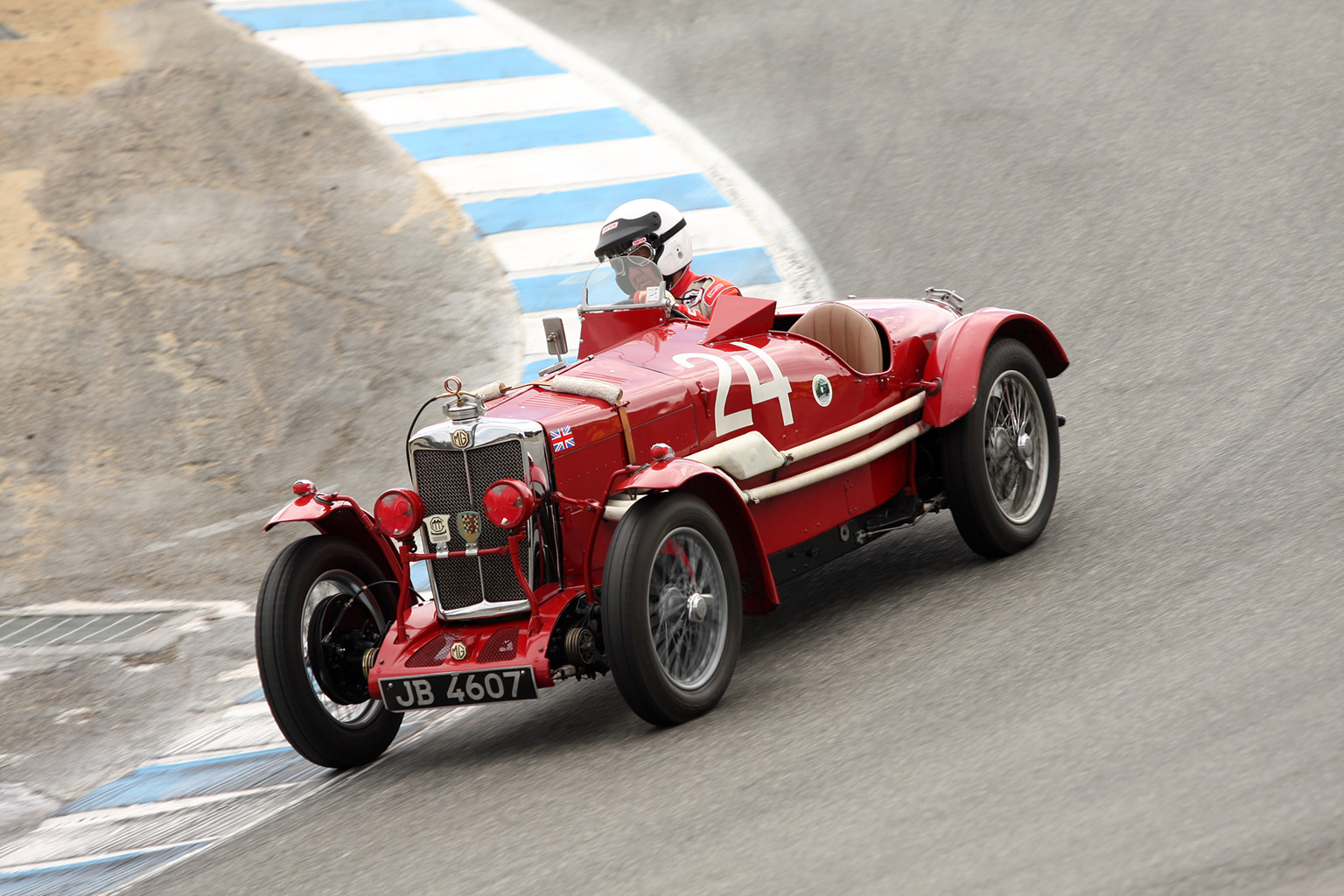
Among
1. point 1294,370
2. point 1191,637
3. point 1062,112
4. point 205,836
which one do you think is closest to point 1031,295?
point 1294,370

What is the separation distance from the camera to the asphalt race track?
3611 mm

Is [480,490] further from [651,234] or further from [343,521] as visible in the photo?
[651,234]

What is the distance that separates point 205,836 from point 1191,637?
3.45 meters

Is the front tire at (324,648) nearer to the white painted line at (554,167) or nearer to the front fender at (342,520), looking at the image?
the front fender at (342,520)

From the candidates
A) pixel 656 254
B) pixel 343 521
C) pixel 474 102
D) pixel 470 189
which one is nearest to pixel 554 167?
pixel 470 189

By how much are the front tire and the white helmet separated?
1.73 meters

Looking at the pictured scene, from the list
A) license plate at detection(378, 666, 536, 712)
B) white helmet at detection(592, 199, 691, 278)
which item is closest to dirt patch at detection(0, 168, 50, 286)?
white helmet at detection(592, 199, 691, 278)

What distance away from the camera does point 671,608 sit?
483 centimetres

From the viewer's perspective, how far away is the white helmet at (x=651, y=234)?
6.07 meters

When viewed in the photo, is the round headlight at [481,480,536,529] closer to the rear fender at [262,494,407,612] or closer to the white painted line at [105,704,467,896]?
the rear fender at [262,494,407,612]

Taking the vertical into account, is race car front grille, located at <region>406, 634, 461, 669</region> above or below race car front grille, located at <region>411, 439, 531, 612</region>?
below

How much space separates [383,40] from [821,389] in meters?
10.0

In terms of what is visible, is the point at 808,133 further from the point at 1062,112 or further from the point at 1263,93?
the point at 1263,93

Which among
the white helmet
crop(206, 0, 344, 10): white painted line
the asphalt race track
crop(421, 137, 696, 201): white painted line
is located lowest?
the asphalt race track
